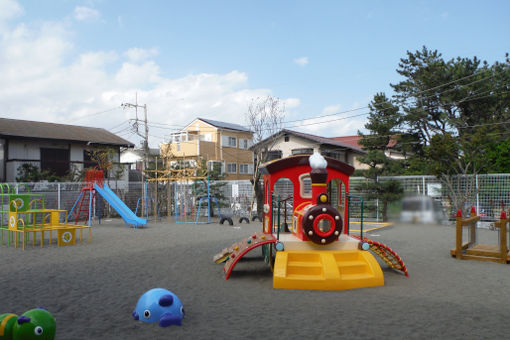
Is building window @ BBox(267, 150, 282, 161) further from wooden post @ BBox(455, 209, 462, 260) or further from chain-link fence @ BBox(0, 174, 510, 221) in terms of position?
wooden post @ BBox(455, 209, 462, 260)

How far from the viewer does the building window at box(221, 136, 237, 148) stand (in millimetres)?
32531

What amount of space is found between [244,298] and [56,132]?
69.4 ft

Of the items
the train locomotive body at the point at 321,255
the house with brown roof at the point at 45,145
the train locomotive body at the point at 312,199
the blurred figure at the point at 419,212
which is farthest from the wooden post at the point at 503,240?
the house with brown roof at the point at 45,145

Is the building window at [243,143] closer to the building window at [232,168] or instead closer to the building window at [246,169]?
the building window at [246,169]

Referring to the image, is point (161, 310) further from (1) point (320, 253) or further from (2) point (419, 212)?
(2) point (419, 212)

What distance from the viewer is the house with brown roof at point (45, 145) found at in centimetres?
2091

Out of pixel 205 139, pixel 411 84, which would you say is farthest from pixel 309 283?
pixel 205 139

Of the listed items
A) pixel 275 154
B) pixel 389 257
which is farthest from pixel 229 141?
pixel 389 257

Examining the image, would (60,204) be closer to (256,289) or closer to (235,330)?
(256,289)

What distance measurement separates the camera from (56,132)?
76.4ft

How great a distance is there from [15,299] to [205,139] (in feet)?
91.4

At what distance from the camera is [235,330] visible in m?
4.30

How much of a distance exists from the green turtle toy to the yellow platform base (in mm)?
3292

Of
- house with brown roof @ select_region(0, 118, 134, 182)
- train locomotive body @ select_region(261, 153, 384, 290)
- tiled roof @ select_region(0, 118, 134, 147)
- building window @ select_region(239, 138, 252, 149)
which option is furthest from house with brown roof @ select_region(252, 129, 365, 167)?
train locomotive body @ select_region(261, 153, 384, 290)
